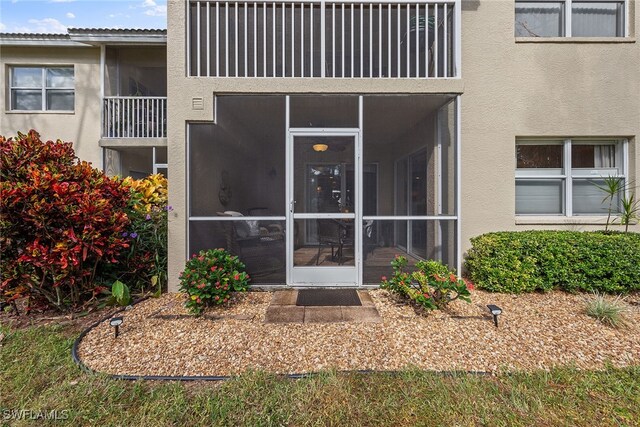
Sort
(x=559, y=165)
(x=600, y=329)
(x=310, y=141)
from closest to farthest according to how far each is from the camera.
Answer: (x=600, y=329), (x=310, y=141), (x=559, y=165)

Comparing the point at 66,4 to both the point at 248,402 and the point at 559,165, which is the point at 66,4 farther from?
the point at 559,165

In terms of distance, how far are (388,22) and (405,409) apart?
5.08 m

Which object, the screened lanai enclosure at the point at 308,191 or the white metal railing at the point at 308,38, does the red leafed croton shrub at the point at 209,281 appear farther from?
the white metal railing at the point at 308,38

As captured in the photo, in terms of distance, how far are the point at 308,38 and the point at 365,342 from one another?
447 cm

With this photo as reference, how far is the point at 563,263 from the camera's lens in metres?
4.15

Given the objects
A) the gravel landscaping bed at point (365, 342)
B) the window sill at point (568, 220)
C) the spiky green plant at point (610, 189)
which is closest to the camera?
the gravel landscaping bed at point (365, 342)

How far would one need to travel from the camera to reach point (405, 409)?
80.6 inches

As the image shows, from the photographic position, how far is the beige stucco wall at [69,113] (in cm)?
771

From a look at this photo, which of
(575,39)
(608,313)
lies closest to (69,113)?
(575,39)

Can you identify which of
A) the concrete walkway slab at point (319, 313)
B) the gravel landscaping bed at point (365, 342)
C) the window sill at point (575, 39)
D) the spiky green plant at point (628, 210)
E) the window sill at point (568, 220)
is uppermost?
the window sill at point (575, 39)

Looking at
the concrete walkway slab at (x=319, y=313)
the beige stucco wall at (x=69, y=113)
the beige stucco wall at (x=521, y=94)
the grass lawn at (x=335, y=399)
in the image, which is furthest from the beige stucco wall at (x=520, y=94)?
the beige stucco wall at (x=69, y=113)

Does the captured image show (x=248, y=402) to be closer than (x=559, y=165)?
Yes

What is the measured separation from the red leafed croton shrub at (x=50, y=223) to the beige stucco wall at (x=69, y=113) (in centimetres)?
489

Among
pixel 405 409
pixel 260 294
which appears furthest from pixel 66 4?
pixel 405 409
